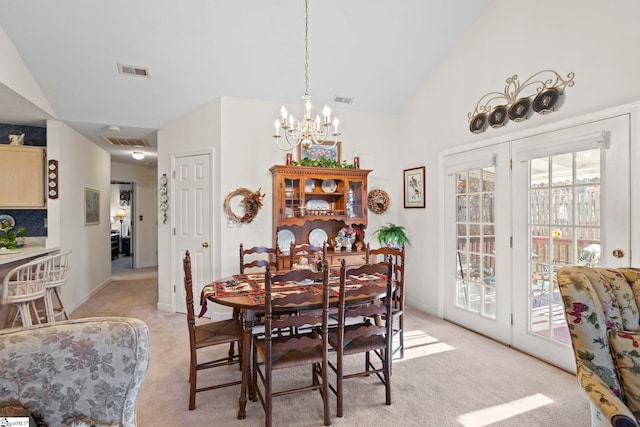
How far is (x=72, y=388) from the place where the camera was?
1.13 m

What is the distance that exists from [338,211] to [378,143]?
4.27ft

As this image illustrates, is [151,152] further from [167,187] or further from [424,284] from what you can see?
[424,284]

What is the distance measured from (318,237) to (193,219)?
166 cm

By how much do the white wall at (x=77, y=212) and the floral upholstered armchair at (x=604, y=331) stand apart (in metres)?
5.14

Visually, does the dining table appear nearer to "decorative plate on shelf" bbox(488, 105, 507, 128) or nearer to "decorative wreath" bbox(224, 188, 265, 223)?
"decorative wreath" bbox(224, 188, 265, 223)

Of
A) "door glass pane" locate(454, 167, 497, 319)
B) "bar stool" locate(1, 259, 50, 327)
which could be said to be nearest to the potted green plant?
"door glass pane" locate(454, 167, 497, 319)

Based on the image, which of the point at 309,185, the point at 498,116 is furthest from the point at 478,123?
the point at 309,185

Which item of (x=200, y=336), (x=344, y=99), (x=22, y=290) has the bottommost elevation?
(x=200, y=336)

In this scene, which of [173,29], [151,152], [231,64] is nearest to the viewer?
[173,29]

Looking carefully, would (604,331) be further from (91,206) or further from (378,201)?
(91,206)

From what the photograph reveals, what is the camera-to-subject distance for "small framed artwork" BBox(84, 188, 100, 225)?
5094 millimetres

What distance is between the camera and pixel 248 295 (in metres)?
2.31

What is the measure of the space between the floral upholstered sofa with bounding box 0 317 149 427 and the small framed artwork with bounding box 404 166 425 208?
386 cm

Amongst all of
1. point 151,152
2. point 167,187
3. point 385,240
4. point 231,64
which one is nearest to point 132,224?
point 151,152
